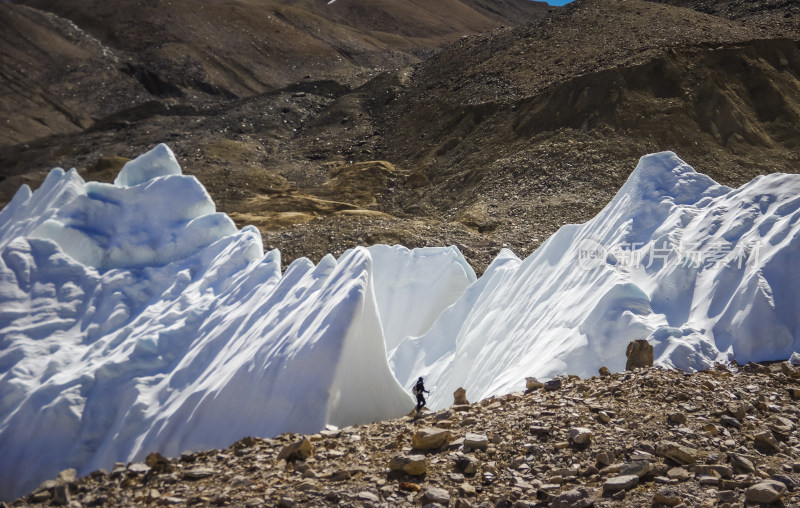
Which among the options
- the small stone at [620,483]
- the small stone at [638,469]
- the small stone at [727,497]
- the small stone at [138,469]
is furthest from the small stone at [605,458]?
the small stone at [138,469]

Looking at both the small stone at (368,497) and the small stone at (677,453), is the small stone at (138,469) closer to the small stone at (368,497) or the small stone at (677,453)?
the small stone at (368,497)

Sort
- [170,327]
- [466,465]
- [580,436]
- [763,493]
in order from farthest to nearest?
[170,327], [580,436], [466,465], [763,493]

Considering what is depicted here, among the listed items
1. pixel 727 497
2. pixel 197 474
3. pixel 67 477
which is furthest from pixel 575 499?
pixel 67 477

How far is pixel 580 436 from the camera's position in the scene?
20.5 ft

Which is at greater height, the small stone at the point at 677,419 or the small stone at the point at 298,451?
the small stone at the point at 677,419

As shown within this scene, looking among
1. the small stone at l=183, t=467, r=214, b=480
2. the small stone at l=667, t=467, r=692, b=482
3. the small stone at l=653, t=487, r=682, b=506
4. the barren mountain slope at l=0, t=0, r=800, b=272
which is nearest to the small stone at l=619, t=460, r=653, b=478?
the small stone at l=667, t=467, r=692, b=482

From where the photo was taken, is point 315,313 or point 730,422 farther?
point 315,313

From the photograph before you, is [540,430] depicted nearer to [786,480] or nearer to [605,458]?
[605,458]

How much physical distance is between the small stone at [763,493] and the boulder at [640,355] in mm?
2927

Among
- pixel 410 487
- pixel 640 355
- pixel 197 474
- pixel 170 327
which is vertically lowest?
pixel 410 487

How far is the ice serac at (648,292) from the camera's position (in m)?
8.90

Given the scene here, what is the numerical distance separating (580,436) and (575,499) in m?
0.88

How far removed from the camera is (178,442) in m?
10.1

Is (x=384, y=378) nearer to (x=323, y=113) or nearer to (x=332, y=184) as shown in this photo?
(x=332, y=184)
